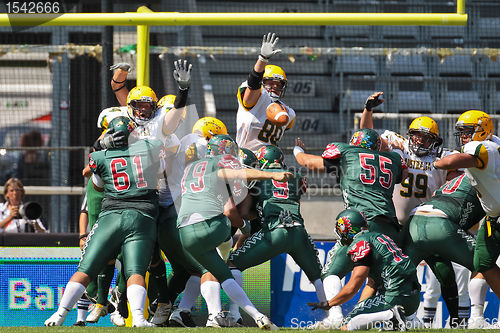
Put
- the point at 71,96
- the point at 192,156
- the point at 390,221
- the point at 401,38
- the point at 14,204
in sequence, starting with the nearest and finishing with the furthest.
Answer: the point at 390,221 → the point at 192,156 → the point at 14,204 → the point at 71,96 → the point at 401,38

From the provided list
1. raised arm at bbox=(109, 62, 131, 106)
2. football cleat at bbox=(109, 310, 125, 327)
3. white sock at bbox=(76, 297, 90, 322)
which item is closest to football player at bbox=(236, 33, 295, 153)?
raised arm at bbox=(109, 62, 131, 106)

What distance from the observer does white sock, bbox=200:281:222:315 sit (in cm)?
629

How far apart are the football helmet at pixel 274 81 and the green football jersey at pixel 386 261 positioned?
6.45ft

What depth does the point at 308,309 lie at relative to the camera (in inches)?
295

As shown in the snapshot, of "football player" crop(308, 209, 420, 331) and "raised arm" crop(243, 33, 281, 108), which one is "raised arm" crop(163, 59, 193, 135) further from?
"football player" crop(308, 209, 420, 331)

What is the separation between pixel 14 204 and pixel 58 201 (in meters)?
0.80

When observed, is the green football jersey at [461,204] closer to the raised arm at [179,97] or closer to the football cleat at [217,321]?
the football cleat at [217,321]

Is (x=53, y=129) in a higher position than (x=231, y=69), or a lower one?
lower

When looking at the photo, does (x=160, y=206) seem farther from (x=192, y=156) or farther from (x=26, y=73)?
(x=26, y=73)

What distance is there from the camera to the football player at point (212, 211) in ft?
20.0

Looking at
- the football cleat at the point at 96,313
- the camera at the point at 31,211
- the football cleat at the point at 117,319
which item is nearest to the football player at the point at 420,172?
the football cleat at the point at 117,319

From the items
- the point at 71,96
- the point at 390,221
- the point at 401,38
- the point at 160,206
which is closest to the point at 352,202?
the point at 390,221

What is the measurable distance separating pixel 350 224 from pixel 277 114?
4.41 ft

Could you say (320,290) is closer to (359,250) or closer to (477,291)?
(359,250)
